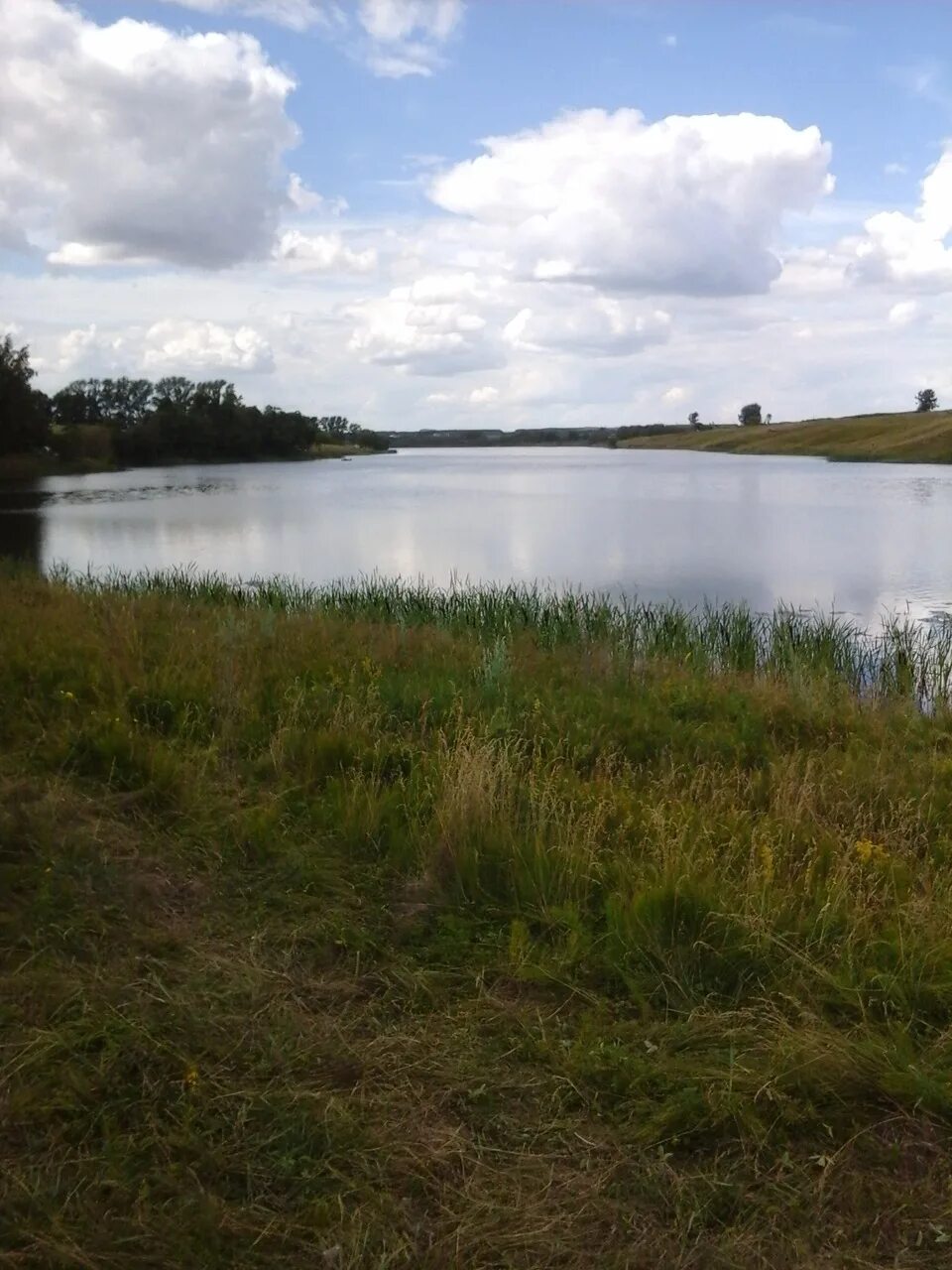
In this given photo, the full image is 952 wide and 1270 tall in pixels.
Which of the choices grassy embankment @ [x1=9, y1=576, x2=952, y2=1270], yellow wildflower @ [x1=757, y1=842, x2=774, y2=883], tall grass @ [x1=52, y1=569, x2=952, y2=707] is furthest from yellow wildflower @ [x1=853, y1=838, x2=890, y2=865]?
tall grass @ [x1=52, y1=569, x2=952, y2=707]

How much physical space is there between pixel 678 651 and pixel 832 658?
161 centimetres

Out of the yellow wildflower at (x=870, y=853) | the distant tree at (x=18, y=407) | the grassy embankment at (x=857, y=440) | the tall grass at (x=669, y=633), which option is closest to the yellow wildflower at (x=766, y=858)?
the yellow wildflower at (x=870, y=853)

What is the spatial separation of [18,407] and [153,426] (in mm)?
29489

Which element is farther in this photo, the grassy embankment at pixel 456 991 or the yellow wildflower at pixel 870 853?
the yellow wildflower at pixel 870 853

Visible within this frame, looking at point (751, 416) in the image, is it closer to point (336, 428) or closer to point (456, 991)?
point (336, 428)

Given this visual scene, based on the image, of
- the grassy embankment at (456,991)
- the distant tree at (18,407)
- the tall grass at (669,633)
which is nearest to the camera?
the grassy embankment at (456,991)

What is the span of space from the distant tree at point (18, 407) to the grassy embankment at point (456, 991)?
64086 millimetres

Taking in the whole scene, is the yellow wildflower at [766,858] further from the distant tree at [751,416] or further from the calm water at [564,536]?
the distant tree at [751,416]

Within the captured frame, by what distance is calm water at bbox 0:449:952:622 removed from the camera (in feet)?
70.3

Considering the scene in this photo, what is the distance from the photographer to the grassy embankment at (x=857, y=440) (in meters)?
78.7

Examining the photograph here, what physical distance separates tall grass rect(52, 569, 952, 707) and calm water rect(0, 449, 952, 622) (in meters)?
5.19

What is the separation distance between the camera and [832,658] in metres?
11.1

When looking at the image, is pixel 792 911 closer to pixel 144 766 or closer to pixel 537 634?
pixel 144 766

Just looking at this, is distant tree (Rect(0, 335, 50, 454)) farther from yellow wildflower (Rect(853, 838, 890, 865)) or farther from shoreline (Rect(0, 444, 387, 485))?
yellow wildflower (Rect(853, 838, 890, 865))
